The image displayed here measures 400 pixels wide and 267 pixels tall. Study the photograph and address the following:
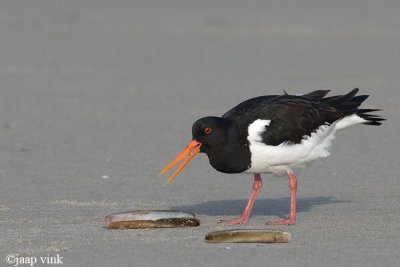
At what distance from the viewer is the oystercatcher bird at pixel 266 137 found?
7.93 metres

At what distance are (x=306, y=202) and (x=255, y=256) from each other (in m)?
2.60

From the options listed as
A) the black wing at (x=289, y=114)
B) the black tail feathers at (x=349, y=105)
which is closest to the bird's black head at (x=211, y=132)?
the black wing at (x=289, y=114)

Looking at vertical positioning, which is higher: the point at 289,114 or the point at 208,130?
the point at 289,114

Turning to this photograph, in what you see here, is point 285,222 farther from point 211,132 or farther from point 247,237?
point 247,237

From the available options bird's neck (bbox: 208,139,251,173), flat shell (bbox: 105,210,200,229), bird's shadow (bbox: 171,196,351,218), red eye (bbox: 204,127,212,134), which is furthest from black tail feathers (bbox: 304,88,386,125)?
flat shell (bbox: 105,210,200,229)

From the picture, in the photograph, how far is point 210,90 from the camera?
15070mm

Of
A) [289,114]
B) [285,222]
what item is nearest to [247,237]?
[285,222]

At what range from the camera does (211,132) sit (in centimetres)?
791

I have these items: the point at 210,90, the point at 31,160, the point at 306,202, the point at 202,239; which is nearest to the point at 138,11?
the point at 210,90

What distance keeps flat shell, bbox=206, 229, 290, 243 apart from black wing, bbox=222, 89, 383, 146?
116 cm

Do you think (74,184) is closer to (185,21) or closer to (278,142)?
(278,142)

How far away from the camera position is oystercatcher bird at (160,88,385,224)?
7.93 meters

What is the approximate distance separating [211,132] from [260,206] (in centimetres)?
135

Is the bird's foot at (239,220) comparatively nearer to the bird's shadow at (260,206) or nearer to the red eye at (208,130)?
the bird's shadow at (260,206)
